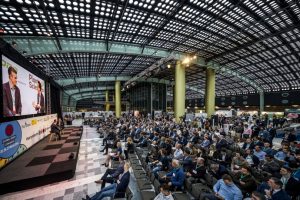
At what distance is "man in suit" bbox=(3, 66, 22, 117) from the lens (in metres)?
6.45

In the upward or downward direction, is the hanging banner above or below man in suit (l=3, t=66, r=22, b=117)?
below

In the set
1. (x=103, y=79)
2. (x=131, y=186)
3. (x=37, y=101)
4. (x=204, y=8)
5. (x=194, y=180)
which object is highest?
(x=204, y=8)

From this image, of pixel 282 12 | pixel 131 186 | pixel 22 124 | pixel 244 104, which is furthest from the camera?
pixel 244 104

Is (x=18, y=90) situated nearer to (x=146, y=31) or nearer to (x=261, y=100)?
(x=146, y=31)

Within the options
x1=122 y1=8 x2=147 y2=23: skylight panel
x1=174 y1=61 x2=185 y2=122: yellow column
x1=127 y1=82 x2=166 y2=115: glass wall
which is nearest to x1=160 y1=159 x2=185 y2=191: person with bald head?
x1=122 y1=8 x2=147 y2=23: skylight panel

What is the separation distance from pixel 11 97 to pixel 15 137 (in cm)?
195

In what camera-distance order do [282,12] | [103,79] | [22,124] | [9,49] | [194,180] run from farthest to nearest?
[103,79] → [282,12] → [22,124] → [9,49] → [194,180]

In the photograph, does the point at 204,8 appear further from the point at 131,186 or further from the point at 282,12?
the point at 131,186

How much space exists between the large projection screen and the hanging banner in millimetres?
491

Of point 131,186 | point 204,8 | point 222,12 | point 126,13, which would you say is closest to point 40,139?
point 131,186

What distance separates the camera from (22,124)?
815 cm

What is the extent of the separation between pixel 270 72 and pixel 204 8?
75.9ft

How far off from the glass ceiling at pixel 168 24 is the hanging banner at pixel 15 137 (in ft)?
23.8

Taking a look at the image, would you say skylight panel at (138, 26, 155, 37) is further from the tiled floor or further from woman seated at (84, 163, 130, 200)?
woman seated at (84, 163, 130, 200)
